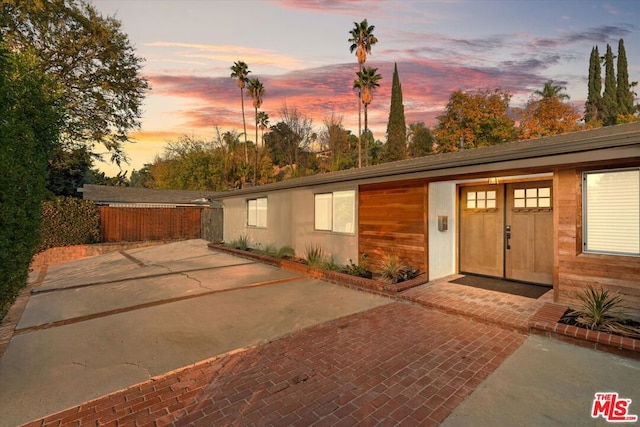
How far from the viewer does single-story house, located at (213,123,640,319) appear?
420 cm

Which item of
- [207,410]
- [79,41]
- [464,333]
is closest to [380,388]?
[207,410]

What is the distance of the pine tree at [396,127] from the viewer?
28328 millimetres

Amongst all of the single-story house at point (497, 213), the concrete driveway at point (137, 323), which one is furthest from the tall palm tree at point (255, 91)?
the concrete driveway at point (137, 323)

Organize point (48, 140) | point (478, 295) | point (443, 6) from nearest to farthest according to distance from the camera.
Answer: point (48, 140) → point (478, 295) → point (443, 6)

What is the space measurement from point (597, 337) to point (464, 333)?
4.79 feet

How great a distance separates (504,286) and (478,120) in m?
21.3

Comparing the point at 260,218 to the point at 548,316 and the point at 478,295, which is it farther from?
the point at 548,316

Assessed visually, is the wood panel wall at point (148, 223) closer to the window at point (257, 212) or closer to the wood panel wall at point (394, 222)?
the window at point (257, 212)

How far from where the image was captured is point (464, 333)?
4160 millimetres

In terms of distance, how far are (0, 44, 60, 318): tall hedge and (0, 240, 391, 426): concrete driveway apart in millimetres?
950

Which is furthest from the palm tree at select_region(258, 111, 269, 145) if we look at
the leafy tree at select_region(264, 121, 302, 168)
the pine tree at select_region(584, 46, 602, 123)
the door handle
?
the pine tree at select_region(584, 46, 602, 123)

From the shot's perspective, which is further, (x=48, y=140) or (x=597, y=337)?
(x=48, y=140)

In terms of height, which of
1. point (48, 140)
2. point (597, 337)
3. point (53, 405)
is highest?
point (48, 140)

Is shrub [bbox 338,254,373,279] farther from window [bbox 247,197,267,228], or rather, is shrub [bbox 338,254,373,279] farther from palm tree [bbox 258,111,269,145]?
palm tree [bbox 258,111,269,145]
